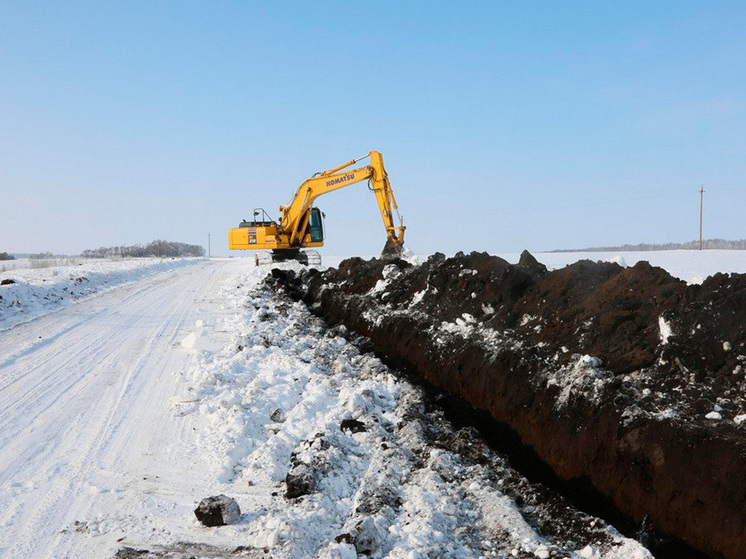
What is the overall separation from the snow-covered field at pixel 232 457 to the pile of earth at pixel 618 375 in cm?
63

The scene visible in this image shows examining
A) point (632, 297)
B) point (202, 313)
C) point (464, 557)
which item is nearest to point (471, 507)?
point (464, 557)

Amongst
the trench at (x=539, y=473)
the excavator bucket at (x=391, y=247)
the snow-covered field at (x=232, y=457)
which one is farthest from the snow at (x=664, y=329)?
the excavator bucket at (x=391, y=247)

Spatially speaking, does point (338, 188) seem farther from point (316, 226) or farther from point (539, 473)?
point (539, 473)

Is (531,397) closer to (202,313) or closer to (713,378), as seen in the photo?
(713,378)

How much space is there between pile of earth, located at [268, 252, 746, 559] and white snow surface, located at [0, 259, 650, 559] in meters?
0.69

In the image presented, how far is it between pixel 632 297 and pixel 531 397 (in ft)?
4.95

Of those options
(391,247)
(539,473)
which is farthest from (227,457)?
(391,247)

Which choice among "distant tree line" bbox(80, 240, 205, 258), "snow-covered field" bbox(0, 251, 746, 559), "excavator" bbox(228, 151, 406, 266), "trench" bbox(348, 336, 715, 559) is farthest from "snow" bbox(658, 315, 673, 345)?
A: "distant tree line" bbox(80, 240, 205, 258)

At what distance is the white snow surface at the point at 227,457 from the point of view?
3570mm

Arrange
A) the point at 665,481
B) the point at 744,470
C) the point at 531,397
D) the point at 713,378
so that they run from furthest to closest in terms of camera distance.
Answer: the point at 531,397
the point at 713,378
the point at 665,481
the point at 744,470

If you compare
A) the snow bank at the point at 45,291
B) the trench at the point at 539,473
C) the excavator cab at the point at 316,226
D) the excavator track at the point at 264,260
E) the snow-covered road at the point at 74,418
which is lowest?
the trench at the point at 539,473

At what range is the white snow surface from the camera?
141 inches

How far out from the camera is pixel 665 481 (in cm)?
380

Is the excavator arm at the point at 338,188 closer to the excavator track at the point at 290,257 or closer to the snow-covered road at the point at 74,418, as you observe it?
the excavator track at the point at 290,257
